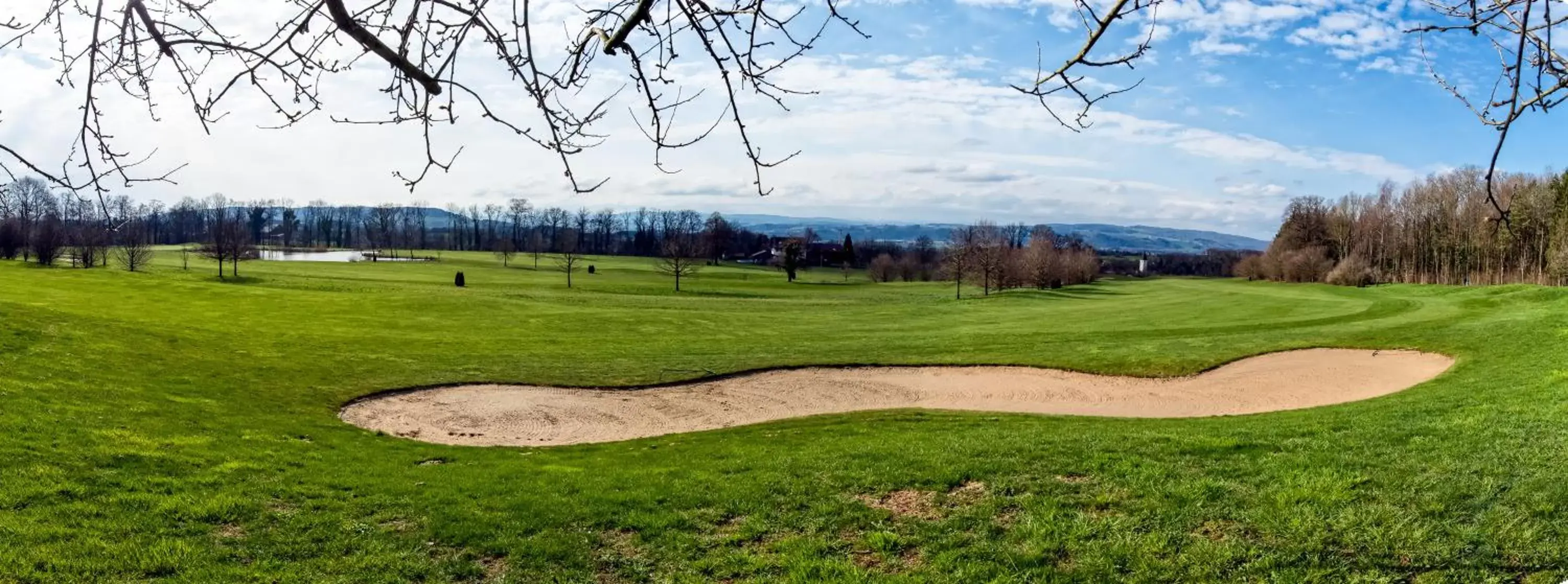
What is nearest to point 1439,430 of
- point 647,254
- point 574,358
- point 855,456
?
point 855,456

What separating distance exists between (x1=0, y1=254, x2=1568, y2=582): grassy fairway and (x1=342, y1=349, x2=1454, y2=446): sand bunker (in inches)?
41.9

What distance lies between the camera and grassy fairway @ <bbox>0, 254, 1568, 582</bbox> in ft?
22.9

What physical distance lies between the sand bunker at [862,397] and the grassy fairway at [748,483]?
1.06m

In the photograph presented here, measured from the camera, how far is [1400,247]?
267 feet

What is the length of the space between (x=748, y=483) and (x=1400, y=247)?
9326cm

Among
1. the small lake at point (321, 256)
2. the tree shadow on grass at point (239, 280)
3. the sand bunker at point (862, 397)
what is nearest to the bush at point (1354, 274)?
the sand bunker at point (862, 397)

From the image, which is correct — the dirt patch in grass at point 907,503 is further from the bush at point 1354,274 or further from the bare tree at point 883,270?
the bare tree at point 883,270

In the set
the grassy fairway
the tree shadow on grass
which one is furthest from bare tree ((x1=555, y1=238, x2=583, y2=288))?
the grassy fairway

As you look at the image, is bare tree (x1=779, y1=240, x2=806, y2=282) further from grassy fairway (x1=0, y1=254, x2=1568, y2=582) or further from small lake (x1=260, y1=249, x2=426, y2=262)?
grassy fairway (x1=0, y1=254, x2=1568, y2=582)

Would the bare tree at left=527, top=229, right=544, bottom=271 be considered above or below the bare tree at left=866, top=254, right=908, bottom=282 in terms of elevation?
above

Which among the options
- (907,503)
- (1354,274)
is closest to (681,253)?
(1354,274)

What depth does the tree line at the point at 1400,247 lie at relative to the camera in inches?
2491

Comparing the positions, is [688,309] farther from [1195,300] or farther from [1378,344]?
[1378,344]

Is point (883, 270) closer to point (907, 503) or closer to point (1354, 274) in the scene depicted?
point (1354, 274)
